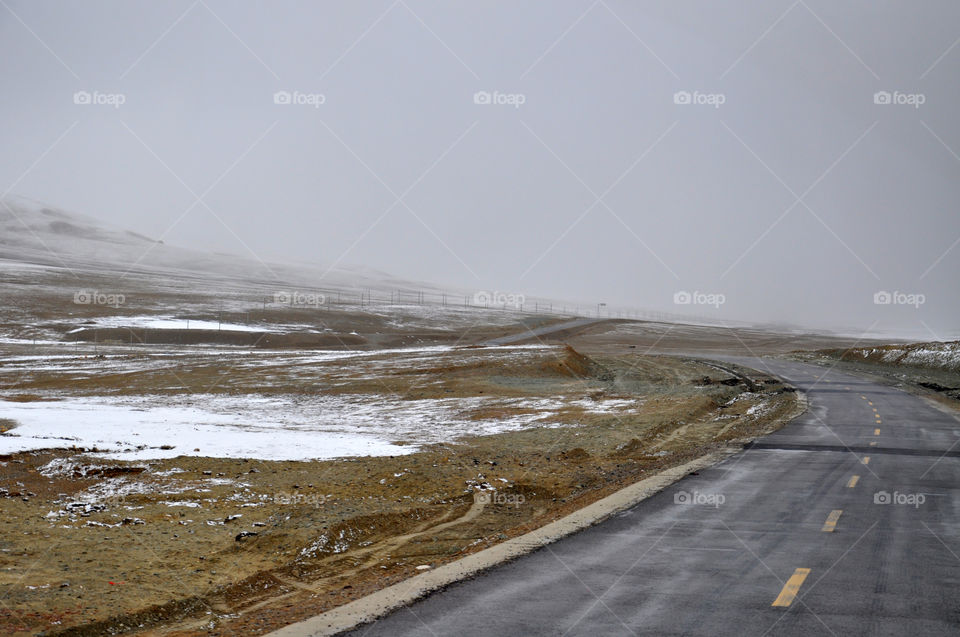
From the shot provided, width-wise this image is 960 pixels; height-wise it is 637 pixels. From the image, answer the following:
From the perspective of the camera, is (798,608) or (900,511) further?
→ (900,511)

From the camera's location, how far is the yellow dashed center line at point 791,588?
9.27m

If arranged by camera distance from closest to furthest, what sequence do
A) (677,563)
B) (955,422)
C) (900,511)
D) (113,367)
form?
(677,563)
(900,511)
(955,422)
(113,367)

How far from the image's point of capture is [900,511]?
14.2 meters

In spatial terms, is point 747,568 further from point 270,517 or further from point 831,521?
point 270,517

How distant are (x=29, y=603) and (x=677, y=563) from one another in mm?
8017

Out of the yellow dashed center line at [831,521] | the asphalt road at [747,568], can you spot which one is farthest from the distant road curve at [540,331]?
the yellow dashed center line at [831,521]

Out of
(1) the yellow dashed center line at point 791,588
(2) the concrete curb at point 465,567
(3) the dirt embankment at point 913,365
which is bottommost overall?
(3) the dirt embankment at point 913,365

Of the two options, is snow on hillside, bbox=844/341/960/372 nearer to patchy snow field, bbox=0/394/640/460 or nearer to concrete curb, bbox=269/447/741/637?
patchy snow field, bbox=0/394/640/460

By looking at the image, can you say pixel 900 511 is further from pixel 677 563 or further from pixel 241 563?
pixel 241 563

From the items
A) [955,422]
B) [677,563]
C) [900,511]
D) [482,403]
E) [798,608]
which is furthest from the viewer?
[482,403]

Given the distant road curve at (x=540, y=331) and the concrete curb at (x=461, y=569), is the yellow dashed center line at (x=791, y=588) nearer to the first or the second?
the concrete curb at (x=461, y=569)

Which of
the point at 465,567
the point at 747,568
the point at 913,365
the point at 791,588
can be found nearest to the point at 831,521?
the point at 747,568

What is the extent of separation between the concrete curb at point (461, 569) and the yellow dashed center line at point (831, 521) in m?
3.19

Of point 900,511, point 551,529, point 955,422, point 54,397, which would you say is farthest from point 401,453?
point 54,397
